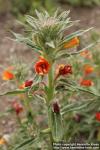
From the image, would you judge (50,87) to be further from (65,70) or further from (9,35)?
(9,35)

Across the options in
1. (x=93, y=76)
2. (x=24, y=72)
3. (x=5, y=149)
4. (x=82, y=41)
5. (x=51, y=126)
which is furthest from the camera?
(x=82, y=41)

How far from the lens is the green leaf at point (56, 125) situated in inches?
99.5

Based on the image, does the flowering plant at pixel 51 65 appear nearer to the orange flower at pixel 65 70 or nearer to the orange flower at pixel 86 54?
the orange flower at pixel 65 70

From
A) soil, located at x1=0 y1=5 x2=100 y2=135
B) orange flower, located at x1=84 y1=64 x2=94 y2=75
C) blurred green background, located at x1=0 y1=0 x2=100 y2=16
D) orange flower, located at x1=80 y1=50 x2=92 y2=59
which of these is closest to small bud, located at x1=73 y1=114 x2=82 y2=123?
orange flower, located at x1=84 y1=64 x2=94 y2=75

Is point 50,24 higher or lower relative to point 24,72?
higher

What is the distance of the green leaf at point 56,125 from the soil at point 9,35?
4.64 feet

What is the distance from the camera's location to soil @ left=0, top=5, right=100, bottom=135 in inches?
163

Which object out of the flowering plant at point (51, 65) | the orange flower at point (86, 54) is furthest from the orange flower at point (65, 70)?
the orange flower at point (86, 54)

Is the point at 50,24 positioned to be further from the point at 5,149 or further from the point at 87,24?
the point at 87,24

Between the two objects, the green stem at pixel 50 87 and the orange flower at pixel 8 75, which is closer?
the green stem at pixel 50 87

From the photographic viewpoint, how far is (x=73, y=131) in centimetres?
349

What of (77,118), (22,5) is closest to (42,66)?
(77,118)

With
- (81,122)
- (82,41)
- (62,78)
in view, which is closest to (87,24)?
(82,41)

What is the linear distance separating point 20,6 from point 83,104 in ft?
10.00
